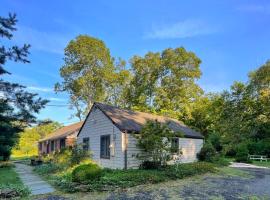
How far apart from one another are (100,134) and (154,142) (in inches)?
177

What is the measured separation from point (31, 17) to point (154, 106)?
24.5 metres

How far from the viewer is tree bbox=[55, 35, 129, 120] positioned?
36312 millimetres

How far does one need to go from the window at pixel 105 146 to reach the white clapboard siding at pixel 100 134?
244mm

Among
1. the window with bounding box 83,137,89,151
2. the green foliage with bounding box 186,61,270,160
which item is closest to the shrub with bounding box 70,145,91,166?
the window with bounding box 83,137,89,151

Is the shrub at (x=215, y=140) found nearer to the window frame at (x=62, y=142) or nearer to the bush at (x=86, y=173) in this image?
the window frame at (x=62, y=142)

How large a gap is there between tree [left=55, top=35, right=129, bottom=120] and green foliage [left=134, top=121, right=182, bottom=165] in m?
22.5

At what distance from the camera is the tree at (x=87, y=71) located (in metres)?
36.3

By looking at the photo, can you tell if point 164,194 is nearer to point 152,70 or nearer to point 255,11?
point 255,11

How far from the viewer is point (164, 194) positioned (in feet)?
32.0

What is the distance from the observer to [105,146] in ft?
56.4

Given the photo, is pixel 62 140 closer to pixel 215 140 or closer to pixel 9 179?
pixel 9 179

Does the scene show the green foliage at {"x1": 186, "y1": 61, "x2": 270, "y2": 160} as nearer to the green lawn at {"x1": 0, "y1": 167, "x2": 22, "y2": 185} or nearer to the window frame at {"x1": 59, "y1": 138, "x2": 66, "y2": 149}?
the window frame at {"x1": 59, "y1": 138, "x2": 66, "y2": 149}

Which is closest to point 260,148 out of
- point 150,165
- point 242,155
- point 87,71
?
point 242,155

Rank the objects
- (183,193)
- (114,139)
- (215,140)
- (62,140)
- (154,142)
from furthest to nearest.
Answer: (215,140) → (62,140) → (114,139) → (154,142) → (183,193)
